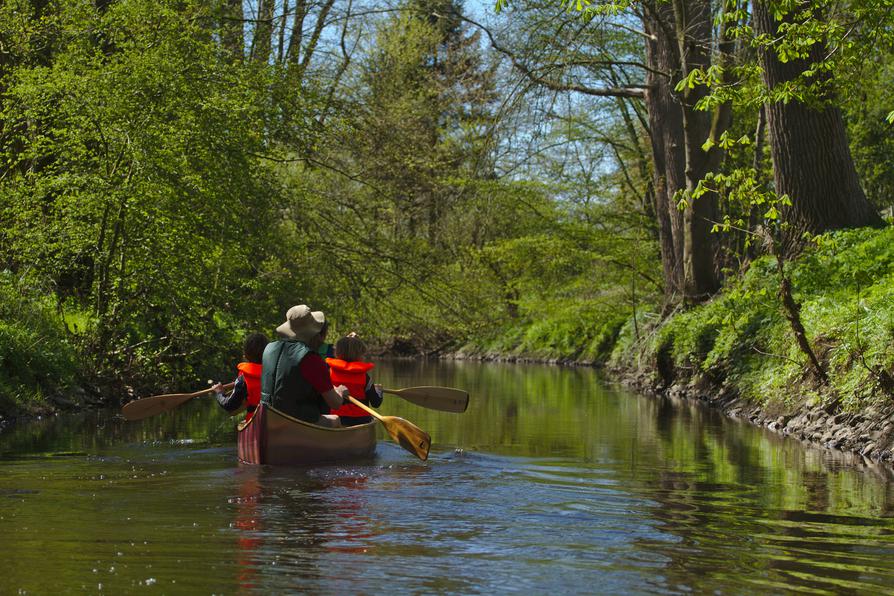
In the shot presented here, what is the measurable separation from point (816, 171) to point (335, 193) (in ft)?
32.1

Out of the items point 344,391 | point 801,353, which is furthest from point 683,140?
point 344,391

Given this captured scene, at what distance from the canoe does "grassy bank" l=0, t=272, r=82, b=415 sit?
519 cm

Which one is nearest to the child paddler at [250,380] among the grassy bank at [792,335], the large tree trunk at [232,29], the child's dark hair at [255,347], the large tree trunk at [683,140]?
the child's dark hair at [255,347]

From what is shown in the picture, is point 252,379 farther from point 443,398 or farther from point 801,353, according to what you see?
point 801,353

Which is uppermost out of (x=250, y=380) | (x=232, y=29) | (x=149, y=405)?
(x=232, y=29)

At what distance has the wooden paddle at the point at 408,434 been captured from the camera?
10.2 m

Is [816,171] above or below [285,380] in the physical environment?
above

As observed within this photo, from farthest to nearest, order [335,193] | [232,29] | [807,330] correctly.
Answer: [335,193], [232,29], [807,330]

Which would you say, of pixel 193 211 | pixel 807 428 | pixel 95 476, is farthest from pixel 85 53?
pixel 807 428

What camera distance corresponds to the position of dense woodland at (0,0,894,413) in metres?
13.5

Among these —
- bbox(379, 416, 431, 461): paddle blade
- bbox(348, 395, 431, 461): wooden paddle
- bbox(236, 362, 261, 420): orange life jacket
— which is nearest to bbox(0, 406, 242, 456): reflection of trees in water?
bbox(236, 362, 261, 420): orange life jacket

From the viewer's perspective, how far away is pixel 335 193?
22859 mm

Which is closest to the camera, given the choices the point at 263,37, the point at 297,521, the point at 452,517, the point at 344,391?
the point at 297,521

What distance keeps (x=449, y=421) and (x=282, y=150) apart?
17.6ft
